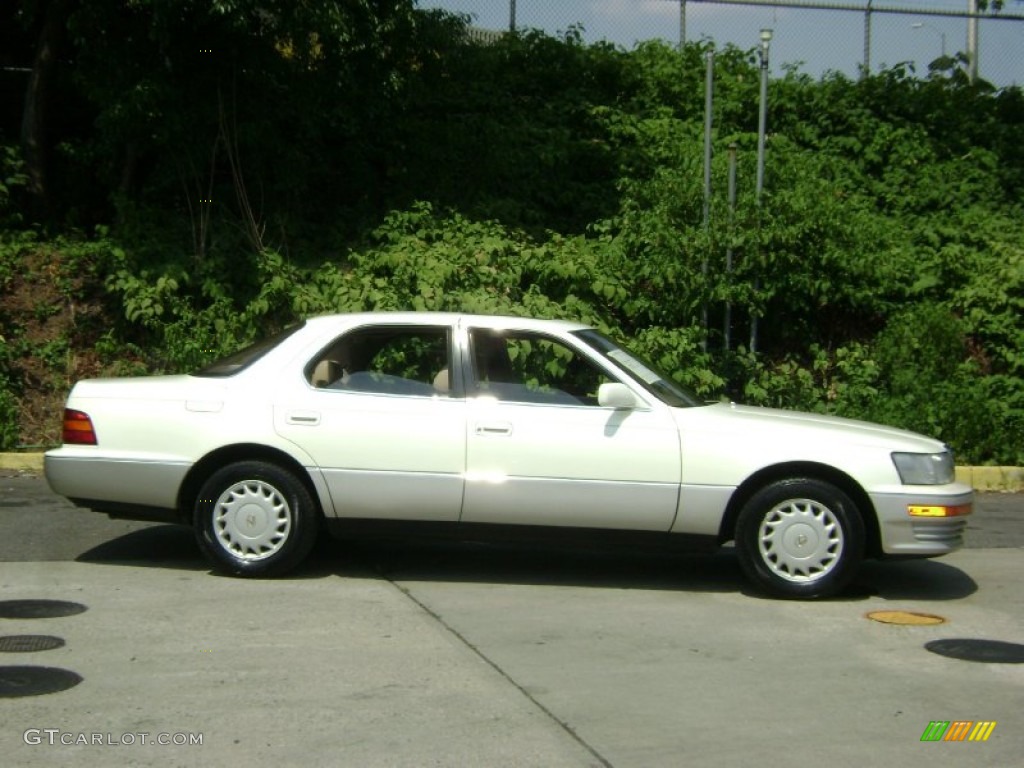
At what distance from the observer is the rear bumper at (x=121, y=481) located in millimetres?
7938

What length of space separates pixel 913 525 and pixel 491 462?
235 centimetres

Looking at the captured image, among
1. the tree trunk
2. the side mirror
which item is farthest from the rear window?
the tree trunk

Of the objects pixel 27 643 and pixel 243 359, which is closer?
pixel 27 643

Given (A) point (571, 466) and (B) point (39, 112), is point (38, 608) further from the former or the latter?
(B) point (39, 112)

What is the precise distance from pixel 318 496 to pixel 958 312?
9.46 m

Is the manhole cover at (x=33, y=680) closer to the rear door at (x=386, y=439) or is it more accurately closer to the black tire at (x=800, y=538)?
the rear door at (x=386, y=439)

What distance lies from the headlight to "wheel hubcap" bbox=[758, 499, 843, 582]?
1.54ft

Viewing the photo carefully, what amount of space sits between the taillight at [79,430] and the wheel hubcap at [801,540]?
12.6 feet

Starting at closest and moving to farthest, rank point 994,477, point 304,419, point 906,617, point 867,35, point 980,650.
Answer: point 980,650 → point 906,617 → point 304,419 → point 994,477 → point 867,35

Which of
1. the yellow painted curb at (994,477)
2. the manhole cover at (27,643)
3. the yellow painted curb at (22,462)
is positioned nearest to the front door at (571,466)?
the manhole cover at (27,643)

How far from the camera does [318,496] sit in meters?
7.93

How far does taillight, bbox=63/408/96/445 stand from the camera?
26.4 feet

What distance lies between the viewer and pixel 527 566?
8.76 m

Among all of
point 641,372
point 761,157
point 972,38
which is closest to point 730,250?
point 761,157
